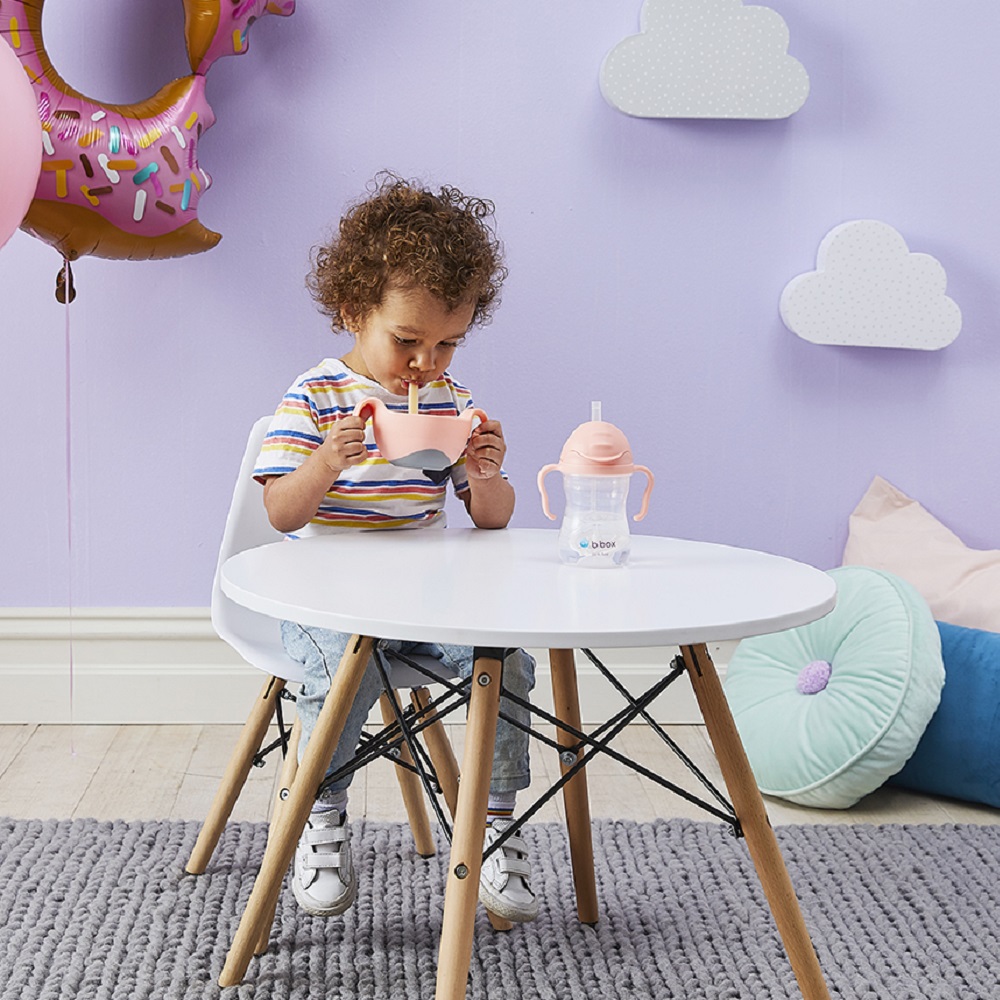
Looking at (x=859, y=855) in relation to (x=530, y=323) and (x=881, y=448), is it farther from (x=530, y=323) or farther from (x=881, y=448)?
(x=530, y=323)

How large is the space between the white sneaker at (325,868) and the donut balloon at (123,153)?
906 mm

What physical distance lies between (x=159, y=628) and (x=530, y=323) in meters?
0.85

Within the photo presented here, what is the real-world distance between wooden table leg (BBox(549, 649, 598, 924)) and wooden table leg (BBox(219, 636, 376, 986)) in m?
0.30

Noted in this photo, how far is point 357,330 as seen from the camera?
146 cm

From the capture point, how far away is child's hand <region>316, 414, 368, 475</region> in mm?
1276

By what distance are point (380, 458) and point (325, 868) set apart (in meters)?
0.48

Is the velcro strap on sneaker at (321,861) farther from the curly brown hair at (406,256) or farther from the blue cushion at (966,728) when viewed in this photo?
the blue cushion at (966,728)

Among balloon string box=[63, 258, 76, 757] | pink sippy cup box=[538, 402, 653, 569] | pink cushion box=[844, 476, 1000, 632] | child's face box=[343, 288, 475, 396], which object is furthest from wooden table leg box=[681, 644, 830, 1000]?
balloon string box=[63, 258, 76, 757]

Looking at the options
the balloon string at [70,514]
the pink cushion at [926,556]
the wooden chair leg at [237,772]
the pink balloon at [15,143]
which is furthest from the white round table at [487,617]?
the balloon string at [70,514]

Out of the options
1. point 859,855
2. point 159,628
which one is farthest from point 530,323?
point 859,855

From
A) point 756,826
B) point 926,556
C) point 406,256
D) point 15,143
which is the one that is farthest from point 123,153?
point 926,556

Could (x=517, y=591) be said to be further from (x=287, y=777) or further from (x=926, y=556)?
(x=926, y=556)

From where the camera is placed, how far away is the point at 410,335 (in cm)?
137

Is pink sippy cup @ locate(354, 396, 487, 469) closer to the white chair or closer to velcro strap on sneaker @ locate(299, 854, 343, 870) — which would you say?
the white chair
